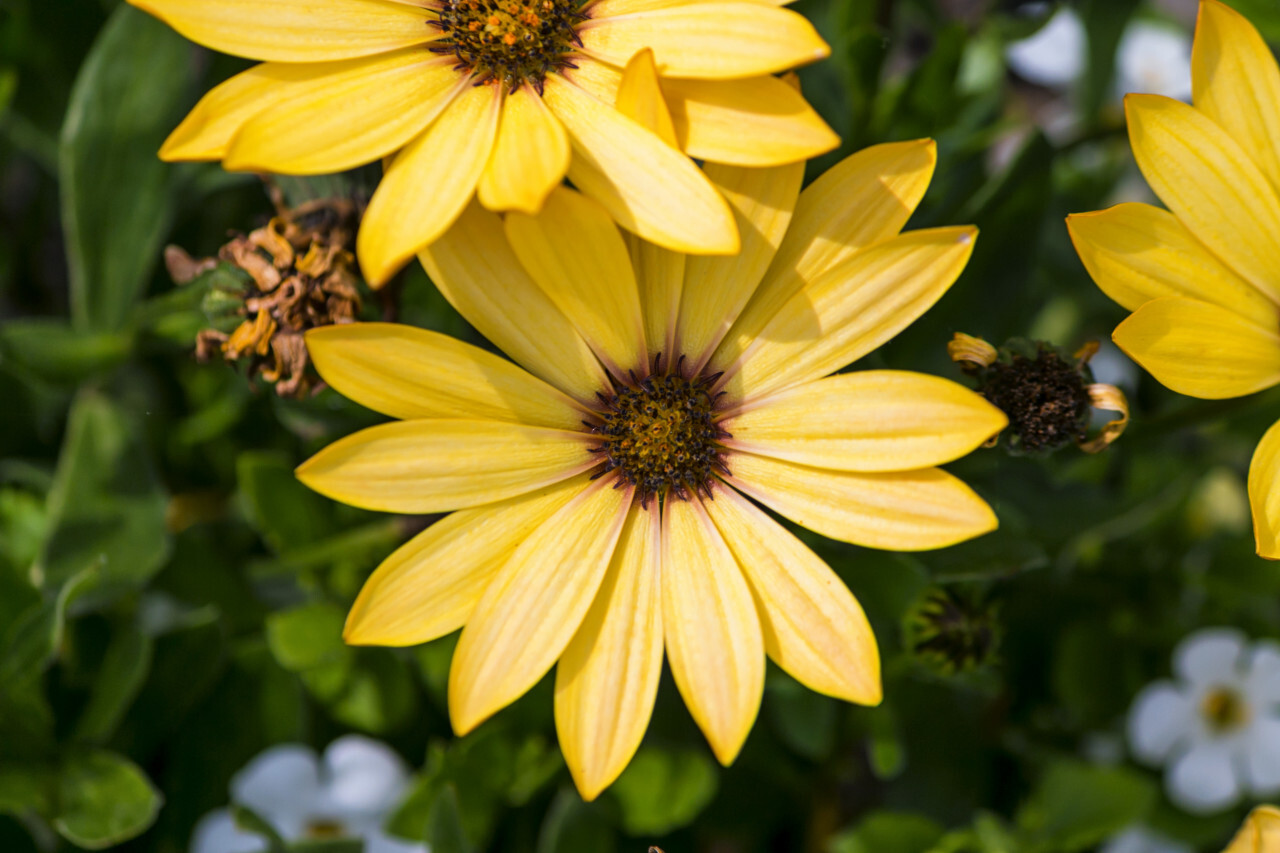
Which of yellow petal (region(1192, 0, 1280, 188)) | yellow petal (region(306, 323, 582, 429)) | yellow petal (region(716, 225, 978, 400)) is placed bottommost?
yellow petal (region(306, 323, 582, 429))

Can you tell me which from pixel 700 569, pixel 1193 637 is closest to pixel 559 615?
pixel 700 569

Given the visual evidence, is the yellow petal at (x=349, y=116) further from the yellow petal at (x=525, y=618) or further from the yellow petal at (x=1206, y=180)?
the yellow petal at (x=1206, y=180)

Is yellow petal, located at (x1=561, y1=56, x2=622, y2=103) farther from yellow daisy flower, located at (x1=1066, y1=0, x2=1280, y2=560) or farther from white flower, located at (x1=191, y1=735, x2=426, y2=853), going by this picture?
white flower, located at (x1=191, y1=735, x2=426, y2=853)

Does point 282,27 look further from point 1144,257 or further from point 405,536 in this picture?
point 1144,257

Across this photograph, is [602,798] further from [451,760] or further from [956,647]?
[956,647]

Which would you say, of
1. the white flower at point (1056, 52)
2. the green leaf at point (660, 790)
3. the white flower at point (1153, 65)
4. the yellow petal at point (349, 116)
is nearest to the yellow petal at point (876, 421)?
the yellow petal at point (349, 116)

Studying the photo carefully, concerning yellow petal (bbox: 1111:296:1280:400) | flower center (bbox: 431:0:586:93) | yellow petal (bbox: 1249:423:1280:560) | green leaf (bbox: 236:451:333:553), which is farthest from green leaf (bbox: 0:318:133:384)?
yellow petal (bbox: 1249:423:1280:560)
